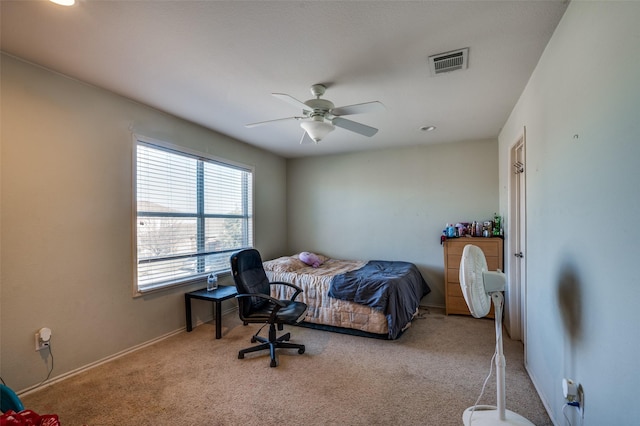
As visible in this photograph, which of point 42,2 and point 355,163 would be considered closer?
point 42,2

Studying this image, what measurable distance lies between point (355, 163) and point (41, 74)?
389cm

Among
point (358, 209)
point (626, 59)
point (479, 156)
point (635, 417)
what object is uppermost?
point (479, 156)

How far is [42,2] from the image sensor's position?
1573 mm

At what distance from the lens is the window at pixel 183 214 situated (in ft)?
9.87

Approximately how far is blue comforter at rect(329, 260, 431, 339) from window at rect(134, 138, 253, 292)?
1698mm

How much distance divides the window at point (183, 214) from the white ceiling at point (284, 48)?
27.0 inches

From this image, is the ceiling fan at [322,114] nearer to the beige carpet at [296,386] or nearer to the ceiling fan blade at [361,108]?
the ceiling fan blade at [361,108]

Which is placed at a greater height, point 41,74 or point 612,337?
point 41,74

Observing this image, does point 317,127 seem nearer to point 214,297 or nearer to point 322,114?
point 322,114

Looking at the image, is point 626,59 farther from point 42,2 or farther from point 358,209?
point 358,209

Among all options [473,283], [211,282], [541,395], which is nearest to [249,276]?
[211,282]

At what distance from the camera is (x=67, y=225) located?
2393mm

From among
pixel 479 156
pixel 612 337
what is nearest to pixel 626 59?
pixel 612 337

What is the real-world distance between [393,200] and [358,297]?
2008 millimetres
